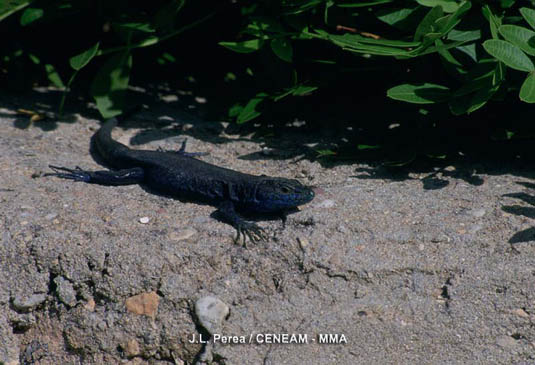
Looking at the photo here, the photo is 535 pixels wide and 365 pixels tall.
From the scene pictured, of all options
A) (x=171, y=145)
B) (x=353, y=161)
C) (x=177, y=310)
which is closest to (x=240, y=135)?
(x=171, y=145)

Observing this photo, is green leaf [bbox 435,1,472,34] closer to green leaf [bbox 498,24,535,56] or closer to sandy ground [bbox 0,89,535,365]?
green leaf [bbox 498,24,535,56]

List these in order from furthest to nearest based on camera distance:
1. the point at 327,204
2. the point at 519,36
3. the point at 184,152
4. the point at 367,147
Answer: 1. the point at 184,152
2. the point at 367,147
3. the point at 327,204
4. the point at 519,36

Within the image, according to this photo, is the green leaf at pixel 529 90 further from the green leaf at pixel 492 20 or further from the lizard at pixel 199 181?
the lizard at pixel 199 181

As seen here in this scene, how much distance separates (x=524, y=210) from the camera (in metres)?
4.14

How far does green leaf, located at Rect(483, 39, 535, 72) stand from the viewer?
368 centimetres

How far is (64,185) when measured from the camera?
4.70 meters

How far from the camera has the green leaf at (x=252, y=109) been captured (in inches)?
195

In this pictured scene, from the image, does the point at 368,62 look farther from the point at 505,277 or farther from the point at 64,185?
the point at 64,185

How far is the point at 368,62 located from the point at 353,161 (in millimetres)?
723

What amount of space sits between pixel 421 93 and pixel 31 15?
9.83 feet

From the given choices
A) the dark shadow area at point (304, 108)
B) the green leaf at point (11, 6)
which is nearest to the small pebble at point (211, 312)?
the dark shadow area at point (304, 108)

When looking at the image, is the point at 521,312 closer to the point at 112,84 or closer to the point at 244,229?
the point at 244,229

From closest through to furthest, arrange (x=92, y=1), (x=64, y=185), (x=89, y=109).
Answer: (x=64, y=185) < (x=92, y=1) < (x=89, y=109)

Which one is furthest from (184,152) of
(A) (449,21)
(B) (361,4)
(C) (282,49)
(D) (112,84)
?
(A) (449,21)
